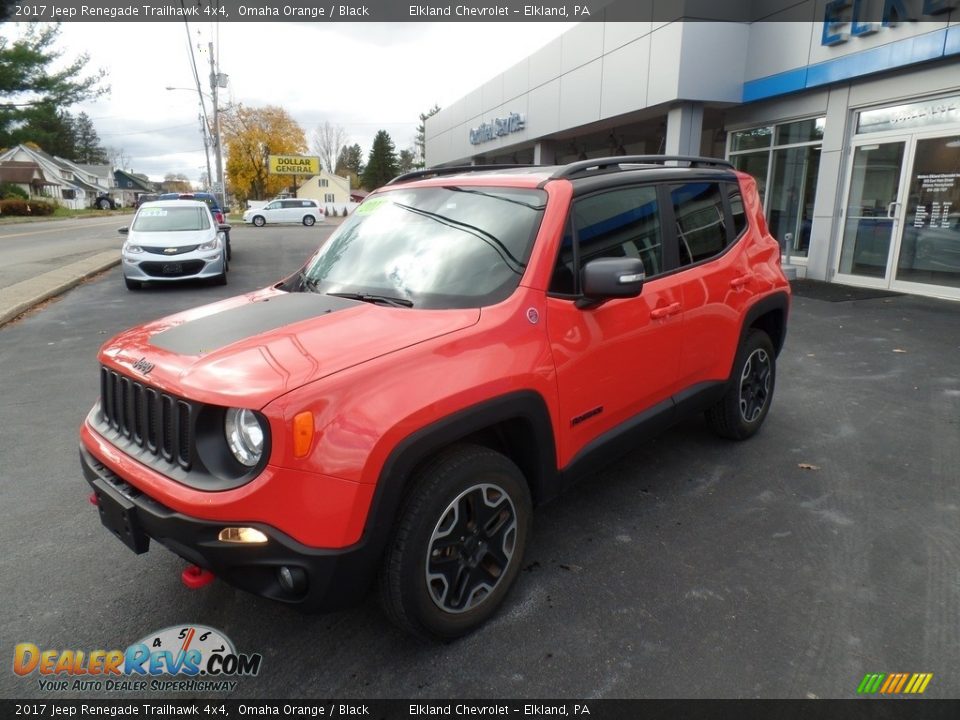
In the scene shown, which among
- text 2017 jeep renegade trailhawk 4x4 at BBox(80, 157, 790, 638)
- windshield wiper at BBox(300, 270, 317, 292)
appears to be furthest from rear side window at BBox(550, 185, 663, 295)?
windshield wiper at BBox(300, 270, 317, 292)

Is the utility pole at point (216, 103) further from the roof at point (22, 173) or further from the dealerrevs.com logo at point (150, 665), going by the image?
the roof at point (22, 173)

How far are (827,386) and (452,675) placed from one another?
4.81m

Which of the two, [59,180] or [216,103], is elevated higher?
[216,103]

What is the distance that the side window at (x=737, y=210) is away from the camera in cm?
404

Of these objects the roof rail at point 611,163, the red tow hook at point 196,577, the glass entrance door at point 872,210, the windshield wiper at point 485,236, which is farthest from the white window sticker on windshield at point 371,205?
the glass entrance door at point 872,210

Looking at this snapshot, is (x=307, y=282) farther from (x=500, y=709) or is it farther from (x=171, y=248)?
(x=171, y=248)

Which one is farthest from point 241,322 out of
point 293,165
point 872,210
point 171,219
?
point 293,165

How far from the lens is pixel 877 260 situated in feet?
35.5

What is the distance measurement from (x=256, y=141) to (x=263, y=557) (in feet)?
230

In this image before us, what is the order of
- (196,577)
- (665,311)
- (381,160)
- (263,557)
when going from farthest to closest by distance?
(381,160) < (665,311) < (196,577) < (263,557)

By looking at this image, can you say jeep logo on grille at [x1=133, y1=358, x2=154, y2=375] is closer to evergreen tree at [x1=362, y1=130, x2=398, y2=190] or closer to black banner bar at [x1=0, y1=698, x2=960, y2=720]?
black banner bar at [x1=0, y1=698, x2=960, y2=720]

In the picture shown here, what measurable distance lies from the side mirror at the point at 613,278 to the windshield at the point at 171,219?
460 inches

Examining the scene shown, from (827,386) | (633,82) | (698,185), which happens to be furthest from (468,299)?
(633,82)

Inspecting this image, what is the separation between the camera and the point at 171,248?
445 inches
